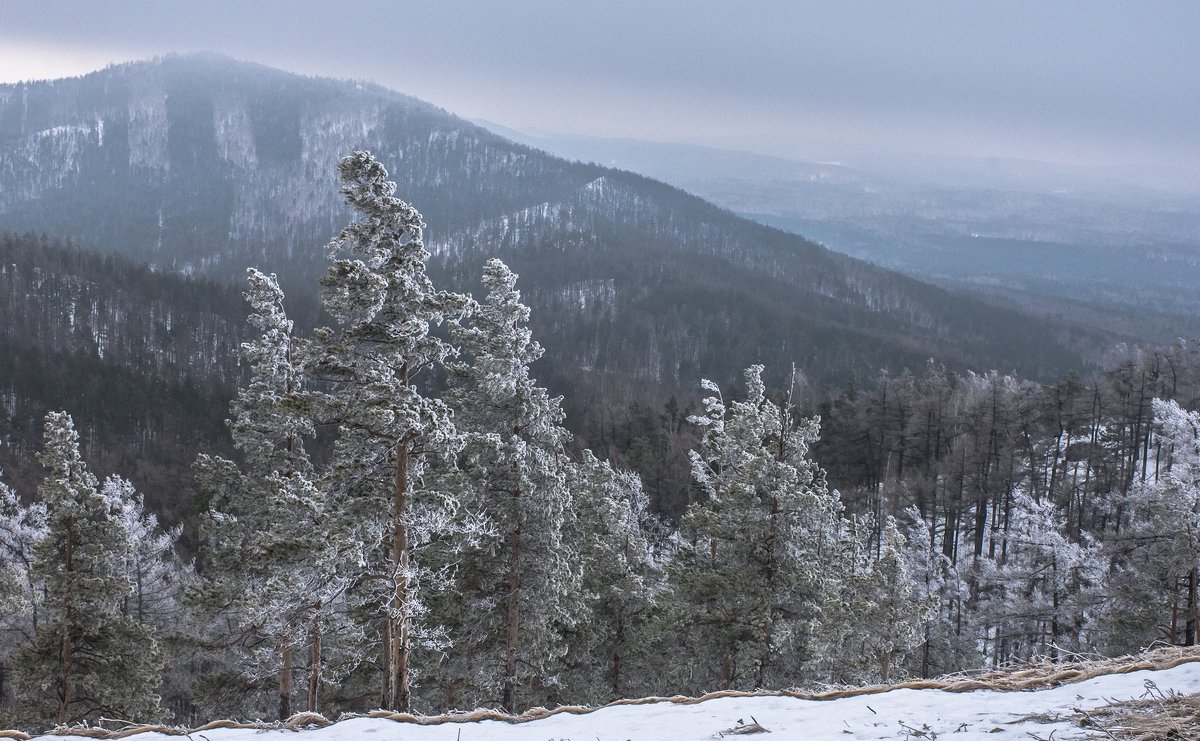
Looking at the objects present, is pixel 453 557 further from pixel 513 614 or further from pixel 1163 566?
pixel 1163 566

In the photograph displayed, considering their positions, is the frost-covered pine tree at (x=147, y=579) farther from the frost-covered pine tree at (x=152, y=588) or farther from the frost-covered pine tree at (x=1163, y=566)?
the frost-covered pine tree at (x=1163, y=566)

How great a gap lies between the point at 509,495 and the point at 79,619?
28.6 feet

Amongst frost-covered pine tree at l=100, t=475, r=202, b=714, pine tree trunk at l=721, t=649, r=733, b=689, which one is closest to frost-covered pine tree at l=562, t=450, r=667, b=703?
pine tree trunk at l=721, t=649, r=733, b=689

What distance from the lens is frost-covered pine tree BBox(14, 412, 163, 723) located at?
44.6ft

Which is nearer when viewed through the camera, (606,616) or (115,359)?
(606,616)

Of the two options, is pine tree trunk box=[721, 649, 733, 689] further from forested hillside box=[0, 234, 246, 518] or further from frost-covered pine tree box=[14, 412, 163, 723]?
forested hillside box=[0, 234, 246, 518]

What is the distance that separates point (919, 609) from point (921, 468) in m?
37.4

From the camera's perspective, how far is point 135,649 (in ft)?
47.7

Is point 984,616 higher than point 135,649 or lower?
lower

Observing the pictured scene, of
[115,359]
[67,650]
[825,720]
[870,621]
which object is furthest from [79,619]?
[115,359]

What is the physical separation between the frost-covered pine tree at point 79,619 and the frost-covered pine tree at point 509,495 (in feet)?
21.7

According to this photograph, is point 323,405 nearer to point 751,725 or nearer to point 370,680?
point 751,725

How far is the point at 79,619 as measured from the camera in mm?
13953

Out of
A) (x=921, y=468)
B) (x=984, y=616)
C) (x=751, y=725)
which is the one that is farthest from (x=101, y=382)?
(x=751, y=725)
